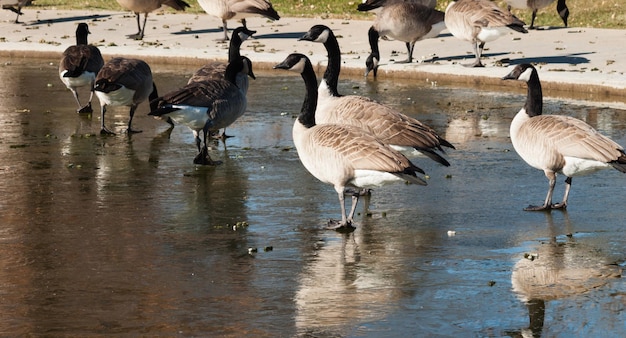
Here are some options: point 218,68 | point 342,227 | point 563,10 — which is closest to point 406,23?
point 218,68

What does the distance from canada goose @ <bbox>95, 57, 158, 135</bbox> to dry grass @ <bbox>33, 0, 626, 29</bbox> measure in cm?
1510

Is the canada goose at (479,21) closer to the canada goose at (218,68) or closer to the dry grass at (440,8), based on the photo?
the canada goose at (218,68)

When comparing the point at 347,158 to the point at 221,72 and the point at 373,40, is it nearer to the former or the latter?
the point at 221,72

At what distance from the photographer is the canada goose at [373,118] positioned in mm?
11625

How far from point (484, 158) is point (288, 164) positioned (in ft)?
8.62

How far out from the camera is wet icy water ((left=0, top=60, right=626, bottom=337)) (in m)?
8.12

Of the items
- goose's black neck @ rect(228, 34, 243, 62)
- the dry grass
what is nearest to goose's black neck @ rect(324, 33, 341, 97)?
goose's black neck @ rect(228, 34, 243, 62)

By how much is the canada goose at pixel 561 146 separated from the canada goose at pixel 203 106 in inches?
159

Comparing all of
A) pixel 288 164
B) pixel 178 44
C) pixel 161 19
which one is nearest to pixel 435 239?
pixel 288 164

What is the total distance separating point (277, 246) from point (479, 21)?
12546mm

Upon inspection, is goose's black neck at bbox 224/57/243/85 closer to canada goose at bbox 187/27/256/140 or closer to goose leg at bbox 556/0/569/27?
canada goose at bbox 187/27/256/140

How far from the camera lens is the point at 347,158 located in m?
10.4

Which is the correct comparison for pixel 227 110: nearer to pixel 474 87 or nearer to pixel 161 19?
pixel 474 87

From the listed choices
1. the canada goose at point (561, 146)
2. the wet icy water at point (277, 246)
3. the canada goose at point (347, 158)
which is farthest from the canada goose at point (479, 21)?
the canada goose at point (347, 158)
